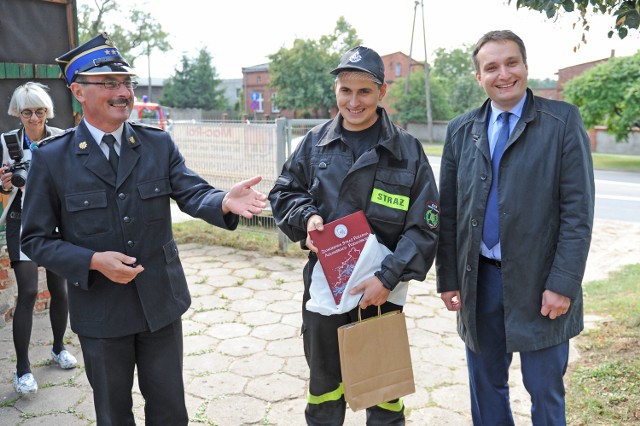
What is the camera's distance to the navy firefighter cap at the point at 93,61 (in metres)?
2.37

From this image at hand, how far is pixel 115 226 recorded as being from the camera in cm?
241

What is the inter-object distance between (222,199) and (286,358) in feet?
7.16

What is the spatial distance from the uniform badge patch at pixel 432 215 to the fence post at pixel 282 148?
4676mm

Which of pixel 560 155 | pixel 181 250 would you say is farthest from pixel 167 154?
pixel 181 250

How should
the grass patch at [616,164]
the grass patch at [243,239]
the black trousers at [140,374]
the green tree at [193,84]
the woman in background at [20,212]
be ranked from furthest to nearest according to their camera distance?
the green tree at [193,84] < the grass patch at [616,164] < the grass patch at [243,239] < the woman in background at [20,212] < the black trousers at [140,374]

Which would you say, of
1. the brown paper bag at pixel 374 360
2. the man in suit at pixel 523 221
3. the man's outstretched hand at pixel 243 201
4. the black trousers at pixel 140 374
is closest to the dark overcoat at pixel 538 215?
the man in suit at pixel 523 221

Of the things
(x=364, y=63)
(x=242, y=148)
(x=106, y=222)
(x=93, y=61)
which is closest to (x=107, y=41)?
(x=93, y=61)

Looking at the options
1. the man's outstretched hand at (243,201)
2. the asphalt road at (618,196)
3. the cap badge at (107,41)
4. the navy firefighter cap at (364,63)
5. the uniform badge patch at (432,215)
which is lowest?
the asphalt road at (618,196)

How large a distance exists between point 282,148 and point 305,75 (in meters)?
45.5

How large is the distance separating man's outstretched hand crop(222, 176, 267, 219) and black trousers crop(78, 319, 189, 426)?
0.64 m

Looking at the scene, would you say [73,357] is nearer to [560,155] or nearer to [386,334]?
[386,334]

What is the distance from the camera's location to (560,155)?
2.43 m

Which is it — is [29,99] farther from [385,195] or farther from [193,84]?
[193,84]

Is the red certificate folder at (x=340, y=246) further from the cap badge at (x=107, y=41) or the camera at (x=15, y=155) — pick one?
the camera at (x=15, y=155)
